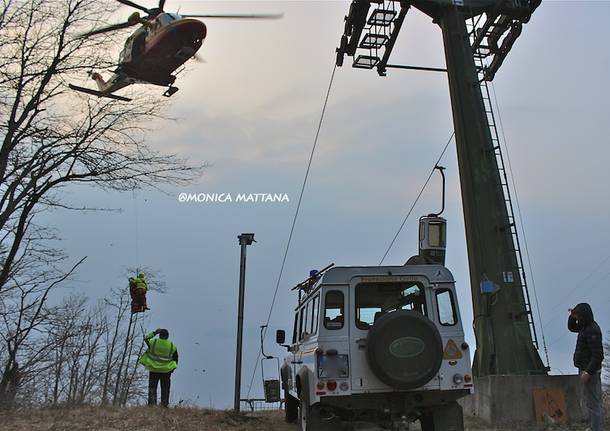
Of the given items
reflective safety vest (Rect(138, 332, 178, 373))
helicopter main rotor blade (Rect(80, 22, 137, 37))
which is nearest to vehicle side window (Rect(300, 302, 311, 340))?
reflective safety vest (Rect(138, 332, 178, 373))

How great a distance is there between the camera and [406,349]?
653 centimetres

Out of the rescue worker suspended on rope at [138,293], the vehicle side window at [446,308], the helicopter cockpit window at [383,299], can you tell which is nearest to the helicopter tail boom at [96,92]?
the rescue worker suspended on rope at [138,293]

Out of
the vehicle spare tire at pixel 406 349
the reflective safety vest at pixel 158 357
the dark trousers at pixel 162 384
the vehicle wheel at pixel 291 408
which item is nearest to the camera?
the vehicle spare tire at pixel 406 349

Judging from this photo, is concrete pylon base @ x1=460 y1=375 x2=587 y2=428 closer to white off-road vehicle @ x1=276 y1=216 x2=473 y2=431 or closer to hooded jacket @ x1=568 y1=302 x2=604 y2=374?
hooded jacket @ x1=568 y1=302 x2=604 y2=374

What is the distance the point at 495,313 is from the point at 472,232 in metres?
1.84

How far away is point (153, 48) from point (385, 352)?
1128 centimetres

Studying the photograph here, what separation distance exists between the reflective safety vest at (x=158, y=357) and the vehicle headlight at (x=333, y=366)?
5.53 m

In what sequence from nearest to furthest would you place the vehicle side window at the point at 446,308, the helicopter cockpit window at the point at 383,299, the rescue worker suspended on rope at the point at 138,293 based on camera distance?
1. the vehicle side window at the point at 446,308
2. the helicopter cockpit window at the point at 383,299
3. the rescue worker suspended on rope at the point at 138,293

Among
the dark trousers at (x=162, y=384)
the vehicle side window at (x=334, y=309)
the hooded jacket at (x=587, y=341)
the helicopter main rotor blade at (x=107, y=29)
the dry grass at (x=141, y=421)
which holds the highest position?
the helicopter main rotor blade at (x=107, y=29)

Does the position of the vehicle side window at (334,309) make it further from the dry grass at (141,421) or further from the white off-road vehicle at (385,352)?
the dry grass at (141,421)

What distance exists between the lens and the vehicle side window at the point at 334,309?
7055 mm

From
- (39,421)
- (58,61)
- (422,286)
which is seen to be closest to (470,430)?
(422,286)

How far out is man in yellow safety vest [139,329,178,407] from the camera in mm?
11156

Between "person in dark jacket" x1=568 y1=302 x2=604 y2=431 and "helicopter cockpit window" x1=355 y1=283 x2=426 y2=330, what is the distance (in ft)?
7.29
